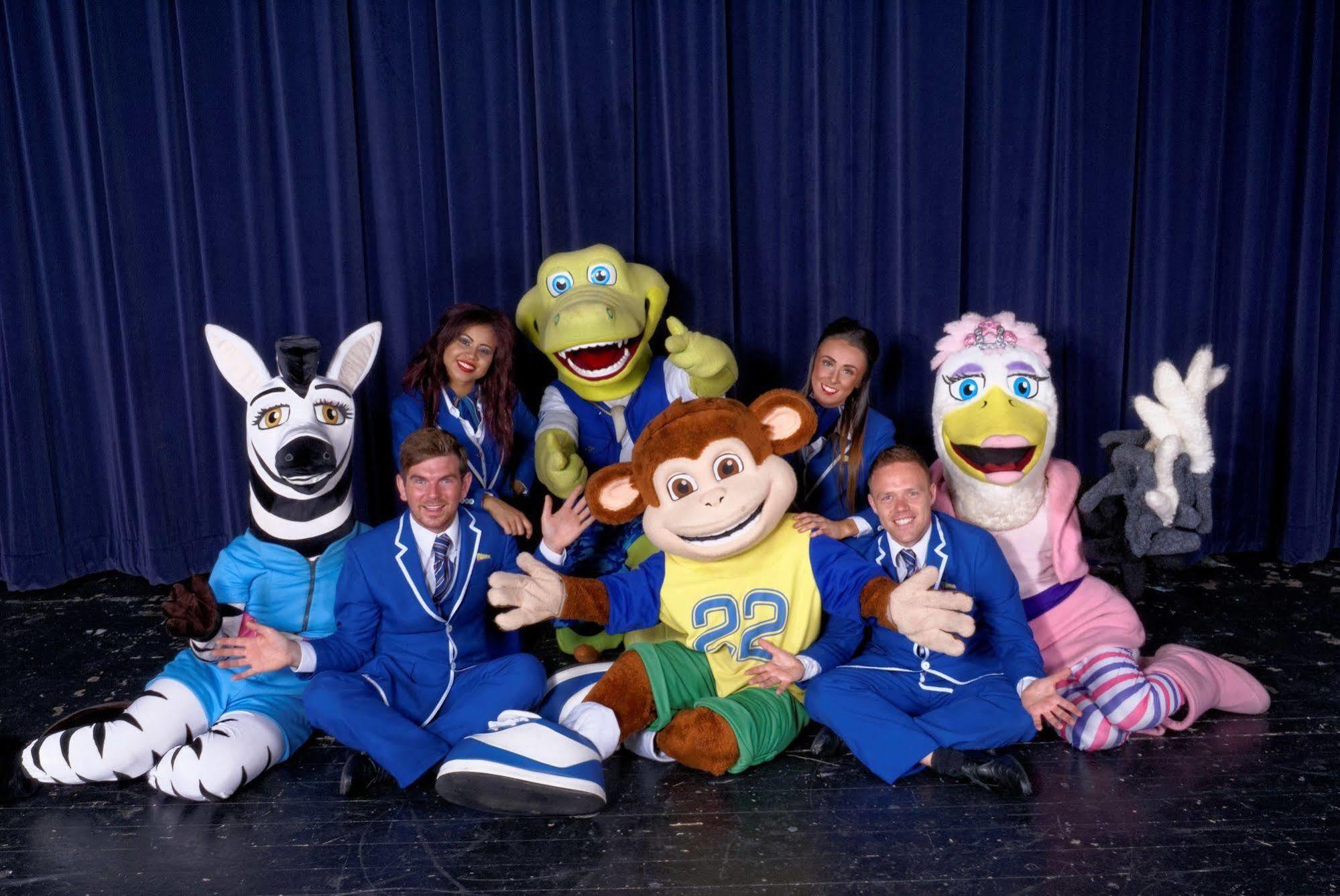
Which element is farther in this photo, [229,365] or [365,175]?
[365,175]

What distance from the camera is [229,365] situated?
3031mm

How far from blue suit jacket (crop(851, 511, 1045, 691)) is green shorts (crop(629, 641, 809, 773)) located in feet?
0.83

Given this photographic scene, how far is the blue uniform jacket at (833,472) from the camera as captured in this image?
3369 mm

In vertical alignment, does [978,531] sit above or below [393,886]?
above

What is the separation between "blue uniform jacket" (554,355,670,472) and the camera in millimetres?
3473

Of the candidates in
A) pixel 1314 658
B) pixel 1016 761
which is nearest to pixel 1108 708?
pixel 1016 761

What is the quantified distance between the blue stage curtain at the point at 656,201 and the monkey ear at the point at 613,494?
1.45 metres

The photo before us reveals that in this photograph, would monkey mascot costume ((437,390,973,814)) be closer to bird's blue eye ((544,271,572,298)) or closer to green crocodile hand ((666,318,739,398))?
green crocodile hand ((666,318,739,398))

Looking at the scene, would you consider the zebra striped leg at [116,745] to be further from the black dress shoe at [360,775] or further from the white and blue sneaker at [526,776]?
the white and blue sneaker at [526,776]

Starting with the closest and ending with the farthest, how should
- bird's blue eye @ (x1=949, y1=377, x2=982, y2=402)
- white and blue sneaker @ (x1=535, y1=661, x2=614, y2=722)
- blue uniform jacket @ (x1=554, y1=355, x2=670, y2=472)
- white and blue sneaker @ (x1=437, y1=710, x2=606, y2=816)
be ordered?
white and blue sneaker @ (x1=437, y1=710, x2=606, y2=816), white and blue sneaker @ (x1=535, y1=661, x2=614, y2=722), bird's blue eye @ (x1=949, y1=377, x2=982, y2=402), blue uniform jacket @ (x1=554, y1=355, x2=670, y2=472)

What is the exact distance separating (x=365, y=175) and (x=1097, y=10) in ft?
9.15

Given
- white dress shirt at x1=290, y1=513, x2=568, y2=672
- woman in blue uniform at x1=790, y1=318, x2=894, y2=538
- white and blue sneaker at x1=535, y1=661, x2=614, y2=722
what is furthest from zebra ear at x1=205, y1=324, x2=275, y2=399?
woman in blue uniform at x1=790, y1=318, x2=894, y2=538

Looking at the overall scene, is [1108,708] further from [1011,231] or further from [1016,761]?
[1011,231]

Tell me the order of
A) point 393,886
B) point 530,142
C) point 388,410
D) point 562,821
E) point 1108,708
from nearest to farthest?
point 393,886
point 562,821
point 1108,708
point 530,142
point 388,410
